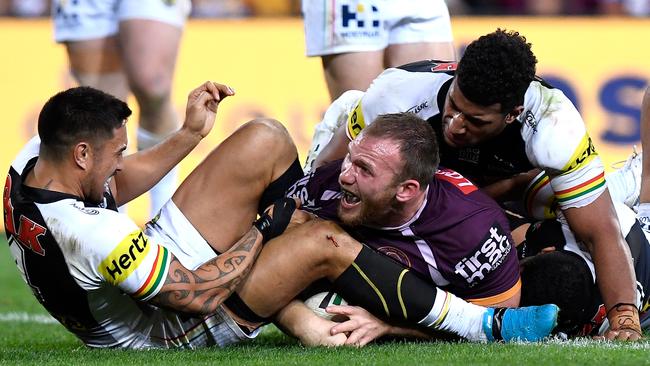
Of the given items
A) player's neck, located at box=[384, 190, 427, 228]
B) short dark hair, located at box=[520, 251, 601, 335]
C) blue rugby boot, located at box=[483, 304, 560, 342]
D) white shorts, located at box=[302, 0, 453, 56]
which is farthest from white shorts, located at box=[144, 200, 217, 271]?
white shorts, located at box=[302, 0, 453, 56]

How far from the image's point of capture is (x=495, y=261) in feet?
15.6

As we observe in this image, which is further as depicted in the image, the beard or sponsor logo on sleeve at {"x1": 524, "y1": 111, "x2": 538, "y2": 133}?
sponsor logo on sleeve at {"x1": 524, "y1": 111, "x2": 538, "y2": 133}

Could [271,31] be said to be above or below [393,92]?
below

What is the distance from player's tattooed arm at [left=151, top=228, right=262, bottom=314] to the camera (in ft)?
15.0

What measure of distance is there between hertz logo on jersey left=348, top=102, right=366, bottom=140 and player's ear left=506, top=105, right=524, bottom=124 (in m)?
0.66

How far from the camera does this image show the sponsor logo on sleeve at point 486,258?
475cm

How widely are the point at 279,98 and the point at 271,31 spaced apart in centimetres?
62

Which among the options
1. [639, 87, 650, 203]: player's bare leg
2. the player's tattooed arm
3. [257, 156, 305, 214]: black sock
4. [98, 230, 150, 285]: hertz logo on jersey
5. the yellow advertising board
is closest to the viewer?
[98, 230, 150, 285]: hertz logo on jersey

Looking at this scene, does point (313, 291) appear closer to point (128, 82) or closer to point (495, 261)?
point (495, 261)

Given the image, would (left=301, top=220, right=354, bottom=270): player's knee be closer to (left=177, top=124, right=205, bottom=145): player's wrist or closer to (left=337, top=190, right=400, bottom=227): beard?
(left=337, top=190, right=400, bottom=227): beard

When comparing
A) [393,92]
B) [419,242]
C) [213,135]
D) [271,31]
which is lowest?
[213,135]

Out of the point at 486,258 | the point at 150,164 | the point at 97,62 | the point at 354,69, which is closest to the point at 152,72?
the point at 97,62

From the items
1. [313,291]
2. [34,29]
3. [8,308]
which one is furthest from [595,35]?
[313,291]

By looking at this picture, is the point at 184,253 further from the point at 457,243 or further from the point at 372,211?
the point at 457,243
